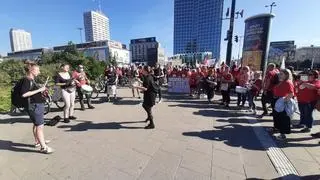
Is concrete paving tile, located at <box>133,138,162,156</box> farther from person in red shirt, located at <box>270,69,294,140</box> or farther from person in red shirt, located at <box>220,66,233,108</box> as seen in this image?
person in red shirt, located at <box>220,66,233,108</box>

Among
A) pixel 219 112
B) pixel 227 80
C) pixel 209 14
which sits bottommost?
pixel 219 112

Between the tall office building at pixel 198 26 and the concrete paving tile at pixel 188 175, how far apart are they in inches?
1198

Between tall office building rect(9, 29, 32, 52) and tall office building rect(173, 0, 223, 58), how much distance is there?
12687 cm

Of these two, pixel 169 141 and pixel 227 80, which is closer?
pixel 169 141

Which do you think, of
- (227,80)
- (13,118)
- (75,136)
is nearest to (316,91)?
(227,80)

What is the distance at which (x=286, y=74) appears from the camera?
16.1 feet

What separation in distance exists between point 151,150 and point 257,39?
11.3m

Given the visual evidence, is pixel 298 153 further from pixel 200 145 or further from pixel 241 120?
pixel 241 120

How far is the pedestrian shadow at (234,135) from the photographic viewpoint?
4.75 m

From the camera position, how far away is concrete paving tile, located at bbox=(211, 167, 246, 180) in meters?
3.36

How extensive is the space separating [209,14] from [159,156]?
124 ft

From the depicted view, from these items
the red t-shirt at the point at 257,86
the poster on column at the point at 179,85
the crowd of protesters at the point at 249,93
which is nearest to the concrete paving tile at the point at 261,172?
the crowd of protesters at the point at 249,93

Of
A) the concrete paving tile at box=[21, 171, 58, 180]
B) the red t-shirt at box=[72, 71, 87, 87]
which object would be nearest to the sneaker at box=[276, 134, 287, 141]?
the concrete paving tile at box=[21, 171, 58, 180]

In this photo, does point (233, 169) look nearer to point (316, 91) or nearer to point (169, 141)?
point (169, 141)
